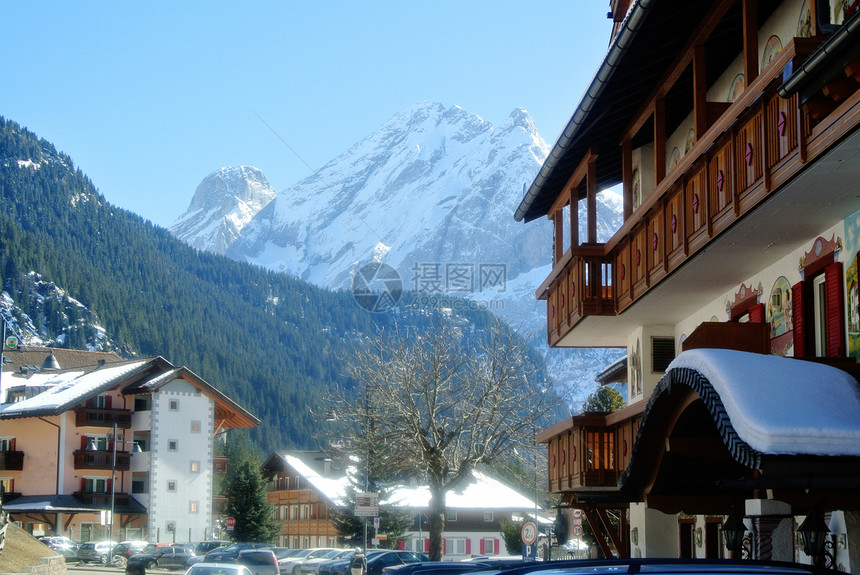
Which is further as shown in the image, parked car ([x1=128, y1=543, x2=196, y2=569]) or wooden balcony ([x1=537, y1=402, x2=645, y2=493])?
parked car ([x1=128, y1=543, x2=196, y2=569])

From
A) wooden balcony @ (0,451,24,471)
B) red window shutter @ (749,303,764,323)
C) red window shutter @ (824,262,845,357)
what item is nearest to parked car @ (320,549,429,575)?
red window shutter @ (749,303,764,323)

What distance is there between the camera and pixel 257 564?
38312mm

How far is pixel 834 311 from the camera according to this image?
12.3 meters

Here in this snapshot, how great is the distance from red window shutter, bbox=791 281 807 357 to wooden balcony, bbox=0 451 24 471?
64.8m

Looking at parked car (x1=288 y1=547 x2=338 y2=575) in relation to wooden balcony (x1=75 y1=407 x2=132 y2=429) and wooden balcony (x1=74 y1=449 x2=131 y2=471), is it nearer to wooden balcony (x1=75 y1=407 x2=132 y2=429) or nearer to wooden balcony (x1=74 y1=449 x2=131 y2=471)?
wooden balcony (x1=74 y1=449 x2=131 y2=471)

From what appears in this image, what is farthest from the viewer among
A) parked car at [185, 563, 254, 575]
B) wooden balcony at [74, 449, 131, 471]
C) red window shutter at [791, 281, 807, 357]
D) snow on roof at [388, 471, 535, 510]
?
snow on roof at [388, 471, 535, 510]

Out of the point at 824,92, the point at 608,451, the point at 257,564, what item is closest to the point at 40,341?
the point at 257,564

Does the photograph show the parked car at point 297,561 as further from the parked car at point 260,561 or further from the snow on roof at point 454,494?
the parked car at point 260,561

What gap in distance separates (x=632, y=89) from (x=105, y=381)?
61.4m

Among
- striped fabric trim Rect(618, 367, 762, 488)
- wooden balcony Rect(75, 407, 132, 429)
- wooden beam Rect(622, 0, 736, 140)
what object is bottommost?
striped fabric trim Rect(618, 367, 762, 488)

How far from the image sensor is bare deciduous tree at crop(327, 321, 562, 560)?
39312 mm

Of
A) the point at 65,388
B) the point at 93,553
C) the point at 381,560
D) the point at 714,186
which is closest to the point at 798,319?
the point at 714,186

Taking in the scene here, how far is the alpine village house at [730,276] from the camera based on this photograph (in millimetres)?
9016

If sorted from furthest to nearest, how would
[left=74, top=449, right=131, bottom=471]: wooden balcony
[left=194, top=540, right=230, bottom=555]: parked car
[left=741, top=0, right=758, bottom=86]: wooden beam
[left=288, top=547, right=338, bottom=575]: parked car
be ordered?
[left=74, top=449, right=131, bottom=471]: wooden balcony
[left=194, top=540, right=230, bottom=555]: parked car
[left=288, top=547, right=338, bottom=575]: parked car
[left=741, top=0, right=758, bottom=86]: wooden beam
